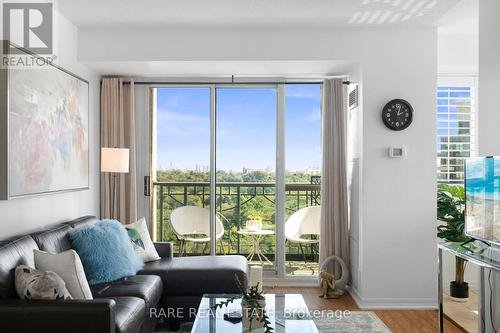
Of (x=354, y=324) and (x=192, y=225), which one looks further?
(x=192, y=225)

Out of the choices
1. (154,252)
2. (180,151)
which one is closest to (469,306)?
(154,252)

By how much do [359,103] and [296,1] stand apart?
131 centimetres

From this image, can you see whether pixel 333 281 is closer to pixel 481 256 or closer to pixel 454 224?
pixel 454 224

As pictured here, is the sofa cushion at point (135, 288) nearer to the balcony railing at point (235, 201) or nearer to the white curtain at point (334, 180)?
the balcony railing at point (235, 201)

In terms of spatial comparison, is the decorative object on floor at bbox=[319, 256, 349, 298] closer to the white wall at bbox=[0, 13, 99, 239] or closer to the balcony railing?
the balcony railing

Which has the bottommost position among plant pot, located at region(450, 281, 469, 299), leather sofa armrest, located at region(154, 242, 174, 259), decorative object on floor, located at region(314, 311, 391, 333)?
decorative object on floor, located at region(314, 311, 391, 333)

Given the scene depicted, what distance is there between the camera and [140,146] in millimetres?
5211

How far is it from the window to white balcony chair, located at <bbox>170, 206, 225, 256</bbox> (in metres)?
2.65

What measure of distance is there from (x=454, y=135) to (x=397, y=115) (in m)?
1.15

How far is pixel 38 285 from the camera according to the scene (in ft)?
8.06

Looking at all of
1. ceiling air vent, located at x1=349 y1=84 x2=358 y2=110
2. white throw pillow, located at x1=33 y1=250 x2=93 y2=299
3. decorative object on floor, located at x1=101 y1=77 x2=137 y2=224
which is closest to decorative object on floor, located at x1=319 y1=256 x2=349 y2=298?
ceiling air vent, located at x1=349 y1=84 x2=358 y2=110

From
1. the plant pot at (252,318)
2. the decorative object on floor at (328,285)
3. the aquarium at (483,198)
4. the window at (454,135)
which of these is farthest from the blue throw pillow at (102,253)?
the window at (454,135)

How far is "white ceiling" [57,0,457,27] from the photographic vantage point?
377cm

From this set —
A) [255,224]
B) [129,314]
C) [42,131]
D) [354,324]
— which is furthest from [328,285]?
Answer: [42,131]
